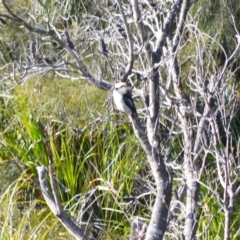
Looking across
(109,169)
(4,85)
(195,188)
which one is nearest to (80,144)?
(109,169)

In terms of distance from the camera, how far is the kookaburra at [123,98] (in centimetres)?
242

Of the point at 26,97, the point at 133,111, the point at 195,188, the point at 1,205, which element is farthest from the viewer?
the point at 26,97

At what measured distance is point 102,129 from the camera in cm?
447

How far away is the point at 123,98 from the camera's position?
100 inches

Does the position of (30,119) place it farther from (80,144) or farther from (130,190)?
(130,190)

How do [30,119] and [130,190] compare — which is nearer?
[130,190]

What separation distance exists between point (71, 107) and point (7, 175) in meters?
0.67

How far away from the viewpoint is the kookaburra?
7.95ft

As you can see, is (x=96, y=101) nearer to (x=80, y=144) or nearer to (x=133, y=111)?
(x=80, y=144)

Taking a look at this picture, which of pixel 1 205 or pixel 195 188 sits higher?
pixel 195 188

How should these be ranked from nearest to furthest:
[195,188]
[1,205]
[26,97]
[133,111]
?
[133,111]
[195,188]
[1,205]
[26,97]

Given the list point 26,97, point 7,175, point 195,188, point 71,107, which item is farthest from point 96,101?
point 195,188

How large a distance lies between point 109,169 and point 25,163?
1.75ft

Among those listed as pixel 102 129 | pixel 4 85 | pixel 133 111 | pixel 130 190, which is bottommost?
pixel 130 190
